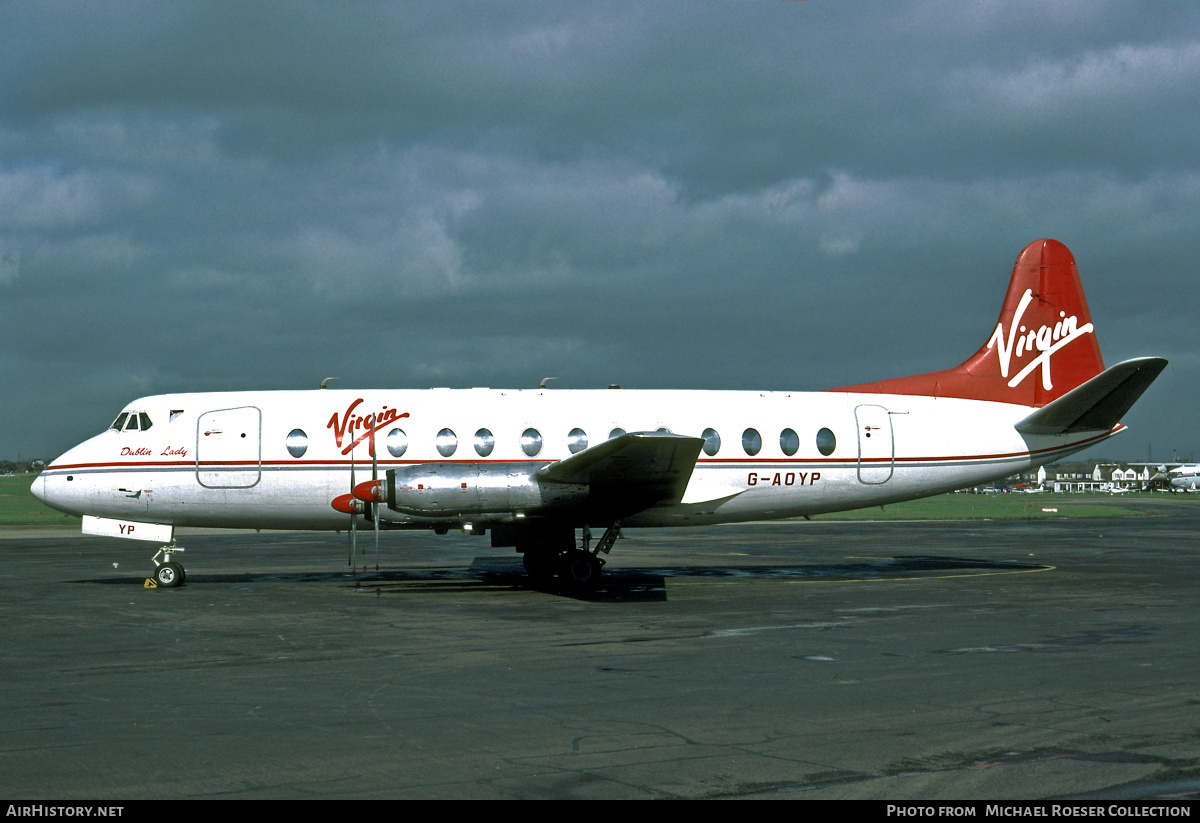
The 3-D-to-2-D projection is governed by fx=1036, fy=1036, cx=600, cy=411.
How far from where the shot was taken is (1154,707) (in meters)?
9.23

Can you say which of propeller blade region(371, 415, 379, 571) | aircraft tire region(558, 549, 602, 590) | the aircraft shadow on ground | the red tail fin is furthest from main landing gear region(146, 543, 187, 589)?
the red tail fin

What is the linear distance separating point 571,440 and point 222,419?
6.80 metres

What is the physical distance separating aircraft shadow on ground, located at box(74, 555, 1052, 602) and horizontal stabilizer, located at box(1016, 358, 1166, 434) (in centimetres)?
352

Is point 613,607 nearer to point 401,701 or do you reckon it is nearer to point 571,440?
point 571,440

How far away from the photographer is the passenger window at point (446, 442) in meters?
19.8

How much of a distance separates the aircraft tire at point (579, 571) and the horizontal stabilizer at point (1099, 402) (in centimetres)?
964

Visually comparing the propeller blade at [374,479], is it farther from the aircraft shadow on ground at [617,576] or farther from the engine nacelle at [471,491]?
the aircraft shadow on ground at [617,576]

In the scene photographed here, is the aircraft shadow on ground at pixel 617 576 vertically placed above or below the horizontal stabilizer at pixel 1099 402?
below

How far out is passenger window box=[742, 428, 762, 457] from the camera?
2047 cm

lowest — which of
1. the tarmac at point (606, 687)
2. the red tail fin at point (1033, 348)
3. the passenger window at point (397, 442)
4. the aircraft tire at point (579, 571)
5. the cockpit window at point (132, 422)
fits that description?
the tarmac at point (606, 687)

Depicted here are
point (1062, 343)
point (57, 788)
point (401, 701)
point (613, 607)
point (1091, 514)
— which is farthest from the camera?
point (1091, 514)

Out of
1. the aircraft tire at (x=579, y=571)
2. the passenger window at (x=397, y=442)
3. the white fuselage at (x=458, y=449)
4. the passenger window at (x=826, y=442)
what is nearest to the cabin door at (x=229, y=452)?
the white fuselage at (x=458, y=449)

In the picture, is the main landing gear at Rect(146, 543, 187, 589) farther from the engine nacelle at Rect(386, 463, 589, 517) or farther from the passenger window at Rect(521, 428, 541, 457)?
the passenger window at Rect(521, 428, 541, 457)

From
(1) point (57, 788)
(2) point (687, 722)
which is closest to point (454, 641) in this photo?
(2) point (687, 722)
